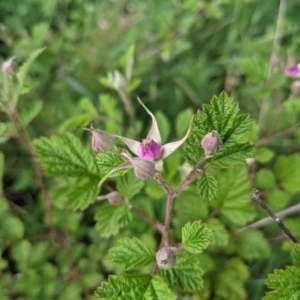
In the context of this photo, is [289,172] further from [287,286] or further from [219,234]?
[287,286]

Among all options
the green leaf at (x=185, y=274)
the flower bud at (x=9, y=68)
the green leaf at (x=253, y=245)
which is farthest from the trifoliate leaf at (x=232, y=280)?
the flower bud at (x=9, y=68)

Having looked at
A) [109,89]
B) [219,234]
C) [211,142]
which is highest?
[109,89]

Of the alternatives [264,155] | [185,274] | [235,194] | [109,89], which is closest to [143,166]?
[185,274]

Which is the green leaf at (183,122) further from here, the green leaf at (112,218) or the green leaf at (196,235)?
the green leaf at (196,235)

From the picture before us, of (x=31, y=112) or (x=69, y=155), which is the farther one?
(x=31, y=112)

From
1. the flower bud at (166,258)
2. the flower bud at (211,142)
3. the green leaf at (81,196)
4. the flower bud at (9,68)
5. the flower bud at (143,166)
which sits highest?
the flower bud at (9,68)

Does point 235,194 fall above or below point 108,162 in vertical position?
below

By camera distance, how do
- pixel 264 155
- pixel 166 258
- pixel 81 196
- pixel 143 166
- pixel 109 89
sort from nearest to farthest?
pixel 143 166 < pixel 166 258 < pixel 81 196 < pixel 264 155 < pixel 109 89

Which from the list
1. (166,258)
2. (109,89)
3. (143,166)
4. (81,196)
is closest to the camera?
(143,166)
